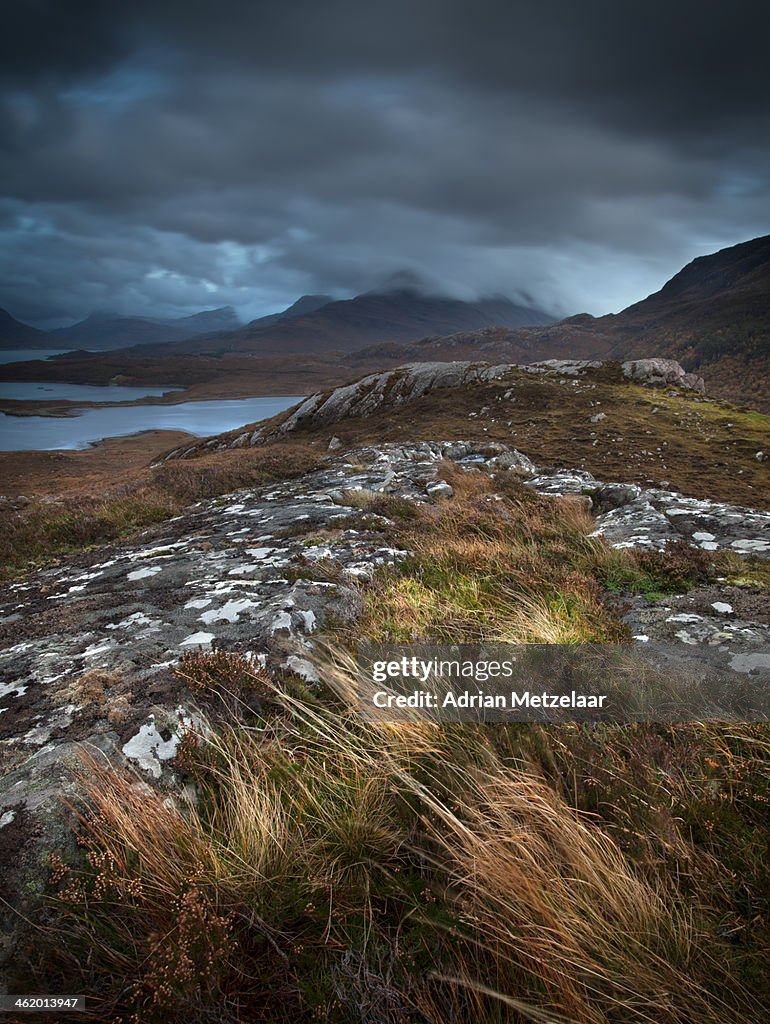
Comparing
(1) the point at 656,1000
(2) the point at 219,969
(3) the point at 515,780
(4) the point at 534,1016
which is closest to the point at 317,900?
(2) the point at 219,969

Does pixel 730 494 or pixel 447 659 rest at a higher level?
pixel 447 659

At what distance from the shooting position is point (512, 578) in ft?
15.6

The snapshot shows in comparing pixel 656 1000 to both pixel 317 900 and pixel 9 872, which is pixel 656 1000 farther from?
pixel 9 872

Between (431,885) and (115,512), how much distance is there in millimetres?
10955

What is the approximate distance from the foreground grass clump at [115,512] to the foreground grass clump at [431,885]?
7784 millimetres

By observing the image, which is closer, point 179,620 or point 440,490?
point 179,620

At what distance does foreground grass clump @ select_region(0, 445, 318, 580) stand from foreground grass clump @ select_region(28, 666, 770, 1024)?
7784 mm

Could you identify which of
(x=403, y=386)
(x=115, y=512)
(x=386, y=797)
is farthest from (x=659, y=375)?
(x=386, y=797)

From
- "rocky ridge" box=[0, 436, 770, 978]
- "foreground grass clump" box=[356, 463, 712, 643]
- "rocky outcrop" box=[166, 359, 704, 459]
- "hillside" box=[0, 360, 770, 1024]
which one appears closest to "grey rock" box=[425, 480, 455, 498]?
"rocky ridge" box=[0, 436, 770, 978]

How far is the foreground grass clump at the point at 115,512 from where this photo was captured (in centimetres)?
907

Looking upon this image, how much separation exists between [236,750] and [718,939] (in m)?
2.21

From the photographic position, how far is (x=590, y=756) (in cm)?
239

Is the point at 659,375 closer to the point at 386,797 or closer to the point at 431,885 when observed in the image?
the point at 386,797

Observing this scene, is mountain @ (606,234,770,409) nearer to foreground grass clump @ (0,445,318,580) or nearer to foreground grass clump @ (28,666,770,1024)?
foreground grass clump @ (0,445,318,580)
